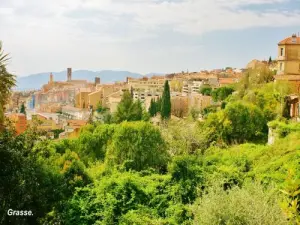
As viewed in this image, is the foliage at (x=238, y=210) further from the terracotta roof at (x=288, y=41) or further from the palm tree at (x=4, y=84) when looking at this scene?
the terracotta roof at (x=288, y=41)

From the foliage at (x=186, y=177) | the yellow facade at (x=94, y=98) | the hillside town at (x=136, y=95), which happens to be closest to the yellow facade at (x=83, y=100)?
the hillside town at (x=136, y=95)

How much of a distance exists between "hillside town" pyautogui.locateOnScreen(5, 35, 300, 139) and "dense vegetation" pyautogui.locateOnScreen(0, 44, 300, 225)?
4.89 feet

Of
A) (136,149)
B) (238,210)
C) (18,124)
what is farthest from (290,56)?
(238,210)

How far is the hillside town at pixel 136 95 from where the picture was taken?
3093cm

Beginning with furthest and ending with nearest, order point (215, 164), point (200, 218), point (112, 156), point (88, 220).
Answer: point (112, 156) → point (215, 164) → point (88, 220) → point (200, 218)

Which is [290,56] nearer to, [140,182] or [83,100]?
[140,182]

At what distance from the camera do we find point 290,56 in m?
32.6

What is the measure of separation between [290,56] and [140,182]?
80.8 feet

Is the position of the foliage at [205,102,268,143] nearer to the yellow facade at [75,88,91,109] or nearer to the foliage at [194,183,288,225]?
the foliage at [194,183,288,225]

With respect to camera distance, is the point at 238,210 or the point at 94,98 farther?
the point at 94,98

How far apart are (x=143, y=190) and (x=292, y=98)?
15.7 m

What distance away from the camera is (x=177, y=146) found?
21719 millimetres

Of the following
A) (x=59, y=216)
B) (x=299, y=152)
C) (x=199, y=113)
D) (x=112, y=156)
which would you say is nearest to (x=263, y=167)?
(x=299, y=152)

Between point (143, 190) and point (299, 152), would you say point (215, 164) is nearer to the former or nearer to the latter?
point (299, 152)
